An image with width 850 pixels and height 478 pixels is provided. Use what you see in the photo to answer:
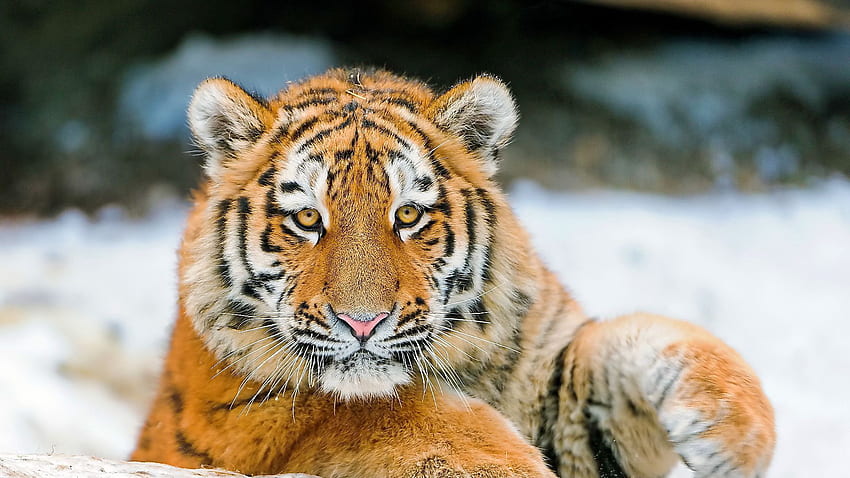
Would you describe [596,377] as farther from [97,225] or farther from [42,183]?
[42,183]

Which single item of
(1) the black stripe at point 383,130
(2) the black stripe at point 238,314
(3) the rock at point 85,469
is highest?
(1) the black stripe at point 383,130

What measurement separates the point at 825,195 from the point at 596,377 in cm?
412

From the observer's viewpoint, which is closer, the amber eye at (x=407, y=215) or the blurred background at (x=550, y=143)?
the amber eye at (x=407, y=215)

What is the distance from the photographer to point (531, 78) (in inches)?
249

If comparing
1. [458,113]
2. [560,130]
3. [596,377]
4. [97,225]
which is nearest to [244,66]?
[97,225]

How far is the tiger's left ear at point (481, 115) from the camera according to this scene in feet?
8.06

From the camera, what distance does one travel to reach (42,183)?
19.0ft

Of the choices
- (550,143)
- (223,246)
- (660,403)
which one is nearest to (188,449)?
(223,246)

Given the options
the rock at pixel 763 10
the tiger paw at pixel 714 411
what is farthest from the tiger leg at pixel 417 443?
the rock at pixel 763 10

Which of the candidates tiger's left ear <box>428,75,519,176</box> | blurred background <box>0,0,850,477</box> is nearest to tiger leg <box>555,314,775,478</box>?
tiger's left ear <box>428,75,519,176</box>

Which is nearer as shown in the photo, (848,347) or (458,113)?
(458,113)

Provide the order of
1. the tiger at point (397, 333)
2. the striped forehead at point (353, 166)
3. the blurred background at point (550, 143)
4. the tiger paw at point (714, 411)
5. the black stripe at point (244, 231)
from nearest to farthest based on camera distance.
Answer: the tiger paw at point (714, 411) < the tiger at point (397, 333) < the striped forehead at point (353, 166) < the black stripe at point (244, 231) < the blurred background at point (550, 143)

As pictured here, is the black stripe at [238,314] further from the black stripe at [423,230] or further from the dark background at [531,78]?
the dark background at [531,78]

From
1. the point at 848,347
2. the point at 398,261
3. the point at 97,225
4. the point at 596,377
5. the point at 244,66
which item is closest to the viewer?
the point at 398,261
